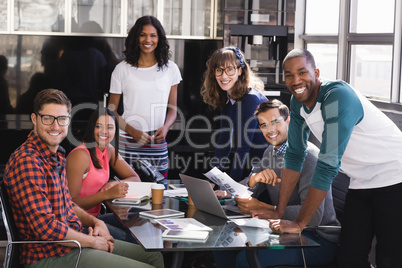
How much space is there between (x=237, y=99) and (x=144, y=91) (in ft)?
2.55

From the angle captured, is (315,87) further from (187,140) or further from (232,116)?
(187,140)

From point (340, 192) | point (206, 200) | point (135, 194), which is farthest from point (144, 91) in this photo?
point (340, 192)

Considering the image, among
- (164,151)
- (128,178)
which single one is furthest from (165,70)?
(128,178)

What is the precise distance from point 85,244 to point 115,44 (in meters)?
3.32

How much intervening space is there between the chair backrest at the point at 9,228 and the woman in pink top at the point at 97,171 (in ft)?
2.55

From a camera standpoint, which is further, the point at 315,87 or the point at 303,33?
the point at 303,33

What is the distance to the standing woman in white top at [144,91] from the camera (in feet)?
12.6

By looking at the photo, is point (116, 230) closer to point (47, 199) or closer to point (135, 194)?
point (135, 194)

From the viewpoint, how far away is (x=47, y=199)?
2211mm

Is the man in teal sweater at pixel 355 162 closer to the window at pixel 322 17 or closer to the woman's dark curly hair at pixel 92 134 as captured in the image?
the woman's dark curly hair at pixel 92 134

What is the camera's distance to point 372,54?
174 inches

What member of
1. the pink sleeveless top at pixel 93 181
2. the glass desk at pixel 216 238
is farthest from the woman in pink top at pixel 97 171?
the glass desk at pixel 216 238

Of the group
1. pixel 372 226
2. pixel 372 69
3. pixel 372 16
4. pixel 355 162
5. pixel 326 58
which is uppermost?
pixel 372 16

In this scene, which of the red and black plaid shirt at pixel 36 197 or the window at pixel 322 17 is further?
the window at pixel 322 17
